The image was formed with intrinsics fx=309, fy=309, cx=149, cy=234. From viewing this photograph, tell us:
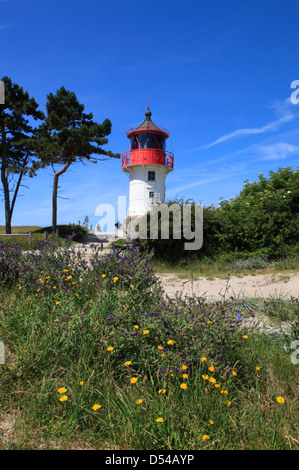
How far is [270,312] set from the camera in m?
5.29

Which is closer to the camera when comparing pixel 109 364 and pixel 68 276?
pixel 109 364

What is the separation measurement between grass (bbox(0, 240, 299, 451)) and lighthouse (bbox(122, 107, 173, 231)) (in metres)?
19.4

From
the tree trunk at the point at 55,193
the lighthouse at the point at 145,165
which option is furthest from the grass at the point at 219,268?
the tree trunk at the point at 55,193

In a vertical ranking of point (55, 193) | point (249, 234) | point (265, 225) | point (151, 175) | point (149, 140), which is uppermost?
point (149, 140)

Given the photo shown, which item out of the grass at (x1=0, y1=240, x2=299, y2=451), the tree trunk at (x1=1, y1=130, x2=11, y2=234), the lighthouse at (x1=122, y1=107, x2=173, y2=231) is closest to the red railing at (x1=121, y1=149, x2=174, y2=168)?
the lighthouse at (x1=122, y1=107, x2=173, y2=231)

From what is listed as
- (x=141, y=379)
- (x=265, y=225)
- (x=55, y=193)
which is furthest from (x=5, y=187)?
(x=141, y=379)

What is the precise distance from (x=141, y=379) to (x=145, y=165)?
21198 mm

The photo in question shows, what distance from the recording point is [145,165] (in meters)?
23.0

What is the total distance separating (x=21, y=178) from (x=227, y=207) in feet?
60.8

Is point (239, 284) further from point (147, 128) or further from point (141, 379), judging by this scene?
point (147, 128)

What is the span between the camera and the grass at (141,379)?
228 centimetres

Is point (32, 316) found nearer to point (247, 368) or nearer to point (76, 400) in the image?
point (76, 400)
